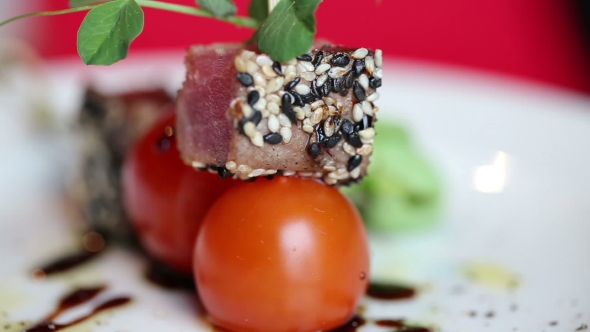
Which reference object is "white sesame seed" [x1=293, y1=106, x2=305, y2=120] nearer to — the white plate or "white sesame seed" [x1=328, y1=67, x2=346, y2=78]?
"white sesame seed" [x1=328, y1=67, x2=346, y2=78]

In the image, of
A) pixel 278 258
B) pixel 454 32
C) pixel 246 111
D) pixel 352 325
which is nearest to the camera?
pixel 246 111

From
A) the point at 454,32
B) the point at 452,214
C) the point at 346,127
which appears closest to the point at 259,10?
the point at 346,127

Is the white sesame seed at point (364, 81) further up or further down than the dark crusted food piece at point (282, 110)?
further up

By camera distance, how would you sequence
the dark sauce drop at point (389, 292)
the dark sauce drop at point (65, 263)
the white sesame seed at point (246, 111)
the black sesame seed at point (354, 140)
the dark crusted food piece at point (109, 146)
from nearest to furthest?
the white sesame seed at point (246, 111) < the black sesame seed at point (354, 140) < the dark sauce drop at point (389, 292) < the dark sauce drop at point (65, 263) < the dark crusted food piece at point (109, 146)

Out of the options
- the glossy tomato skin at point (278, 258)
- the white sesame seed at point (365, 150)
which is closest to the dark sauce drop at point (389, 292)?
the glossy tomato skin at point (278, 258)

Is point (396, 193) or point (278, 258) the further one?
point (396, 193)

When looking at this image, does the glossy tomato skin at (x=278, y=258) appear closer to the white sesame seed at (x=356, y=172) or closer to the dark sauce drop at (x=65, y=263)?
the white sesame seed at (x=356, y=172)

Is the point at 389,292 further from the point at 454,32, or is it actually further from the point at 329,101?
the point at 454,32
